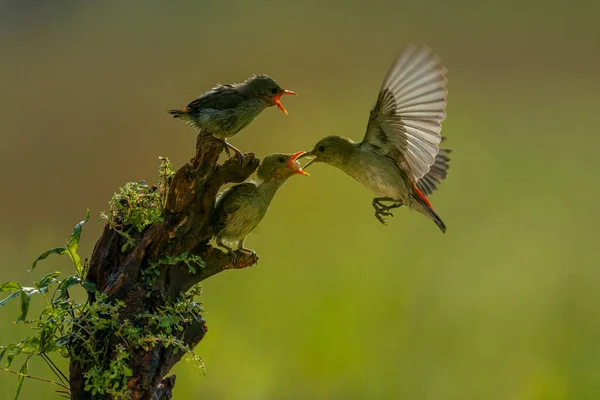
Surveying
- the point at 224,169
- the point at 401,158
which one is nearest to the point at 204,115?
the point at 224,169

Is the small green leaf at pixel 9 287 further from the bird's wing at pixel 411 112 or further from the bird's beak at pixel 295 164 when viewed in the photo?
the bird's wing at pixel 411 112

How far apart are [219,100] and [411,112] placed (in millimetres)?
789

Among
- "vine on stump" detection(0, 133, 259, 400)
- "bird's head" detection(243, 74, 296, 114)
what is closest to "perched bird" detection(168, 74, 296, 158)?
"bird's head" detection(243, 74, 296, 114)

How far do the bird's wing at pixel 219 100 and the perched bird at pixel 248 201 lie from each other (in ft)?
0.87

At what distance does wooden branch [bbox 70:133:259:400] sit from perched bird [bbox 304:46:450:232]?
56 centimetres

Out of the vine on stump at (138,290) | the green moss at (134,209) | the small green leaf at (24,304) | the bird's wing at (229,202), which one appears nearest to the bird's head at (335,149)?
the bird's wing at (229,202)

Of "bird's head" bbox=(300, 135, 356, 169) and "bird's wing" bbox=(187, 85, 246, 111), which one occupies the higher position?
"bird's wing" bbox=(187, 85, 246, 111)

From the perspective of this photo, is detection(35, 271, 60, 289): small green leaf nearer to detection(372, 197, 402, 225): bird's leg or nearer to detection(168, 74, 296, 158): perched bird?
detection(168, 74, 296, 158): perched bird

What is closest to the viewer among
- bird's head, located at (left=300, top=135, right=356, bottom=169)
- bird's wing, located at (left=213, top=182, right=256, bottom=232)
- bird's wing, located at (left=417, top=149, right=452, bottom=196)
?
bird's wing, located at (left=213, top=182, right=256, bottom=232)

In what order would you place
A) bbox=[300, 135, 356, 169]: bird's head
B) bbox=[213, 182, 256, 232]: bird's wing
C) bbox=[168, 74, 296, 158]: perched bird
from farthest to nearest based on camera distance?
bbox=[300, 135, 356, 169]: bird's head, bbox=[168, 74, 296, 158]: perched bird, bbox=[213, 182, 256, 232]: bird's wing

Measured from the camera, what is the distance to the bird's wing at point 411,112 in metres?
2.81

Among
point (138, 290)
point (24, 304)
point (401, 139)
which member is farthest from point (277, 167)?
point (24, 304)

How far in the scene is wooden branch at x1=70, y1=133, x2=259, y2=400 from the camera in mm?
2340

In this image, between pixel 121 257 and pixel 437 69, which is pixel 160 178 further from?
pixel 437 69
